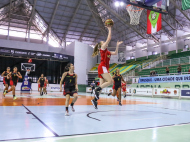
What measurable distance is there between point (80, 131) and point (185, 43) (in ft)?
112

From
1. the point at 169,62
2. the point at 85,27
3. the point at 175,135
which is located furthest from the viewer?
the point at 85,27

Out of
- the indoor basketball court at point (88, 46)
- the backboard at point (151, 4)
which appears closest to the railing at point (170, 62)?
the indoor basketball court at point (88, 46)

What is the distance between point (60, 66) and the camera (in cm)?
3650

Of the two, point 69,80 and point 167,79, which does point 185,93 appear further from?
point 69,80

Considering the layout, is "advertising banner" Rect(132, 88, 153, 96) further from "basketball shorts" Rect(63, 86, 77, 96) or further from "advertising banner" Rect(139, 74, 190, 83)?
"basketball shorts" Rect(63, 86, 77, 96)

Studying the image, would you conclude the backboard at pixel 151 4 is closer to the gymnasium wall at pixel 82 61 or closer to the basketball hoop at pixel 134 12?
the basketball hoop at pixel 134 12

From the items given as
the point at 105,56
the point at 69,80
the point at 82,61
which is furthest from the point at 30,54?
the point at 105,56

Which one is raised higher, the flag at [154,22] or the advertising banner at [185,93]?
the flag at [154,22]

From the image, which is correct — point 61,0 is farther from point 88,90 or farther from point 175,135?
point 175,135

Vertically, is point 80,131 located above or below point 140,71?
below

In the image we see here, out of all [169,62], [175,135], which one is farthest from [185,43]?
[175,135]

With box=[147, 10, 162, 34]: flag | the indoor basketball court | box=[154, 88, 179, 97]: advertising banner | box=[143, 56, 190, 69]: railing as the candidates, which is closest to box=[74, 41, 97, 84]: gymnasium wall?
the indoor basketball court

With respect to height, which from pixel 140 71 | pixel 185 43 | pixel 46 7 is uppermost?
pixel 46 7

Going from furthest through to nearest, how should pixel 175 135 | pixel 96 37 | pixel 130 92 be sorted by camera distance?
pixel 96 37 → pixel 130 92 → pixel 175 135
